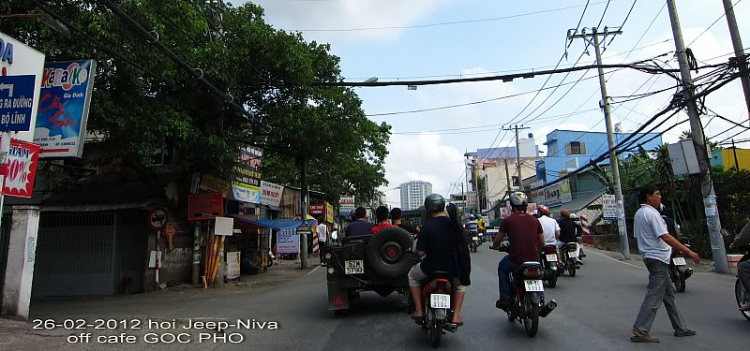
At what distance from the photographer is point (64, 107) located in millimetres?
8789

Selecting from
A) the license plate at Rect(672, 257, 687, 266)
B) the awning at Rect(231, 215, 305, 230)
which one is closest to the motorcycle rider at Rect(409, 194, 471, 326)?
the license plate at Rect(672, 257, 687, 266)

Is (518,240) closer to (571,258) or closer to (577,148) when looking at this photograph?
(571,258)

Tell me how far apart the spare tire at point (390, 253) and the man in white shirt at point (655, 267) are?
3089mm

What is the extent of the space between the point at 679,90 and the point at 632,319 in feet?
34.1

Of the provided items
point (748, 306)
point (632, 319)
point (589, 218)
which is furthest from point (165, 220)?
point (589, 218)

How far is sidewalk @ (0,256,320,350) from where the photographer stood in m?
7.39

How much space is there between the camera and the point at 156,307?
10.5m

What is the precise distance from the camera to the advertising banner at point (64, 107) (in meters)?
8.63

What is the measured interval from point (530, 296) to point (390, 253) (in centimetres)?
227

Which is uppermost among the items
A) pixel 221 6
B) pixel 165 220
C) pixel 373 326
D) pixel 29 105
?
pixel 221 6

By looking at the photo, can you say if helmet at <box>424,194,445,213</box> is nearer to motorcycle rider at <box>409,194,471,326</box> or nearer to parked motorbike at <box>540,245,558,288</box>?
motorcycle rider at <box>409,194,471,326</box>

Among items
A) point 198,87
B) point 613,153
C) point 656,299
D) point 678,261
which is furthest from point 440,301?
point 613,153

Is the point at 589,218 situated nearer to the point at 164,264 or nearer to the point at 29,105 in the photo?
the point at 164,264

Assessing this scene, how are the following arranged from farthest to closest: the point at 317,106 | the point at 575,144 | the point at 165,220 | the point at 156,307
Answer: the point at 575,144, the point at 317,106, the point at 165,220, the point at 156,307
